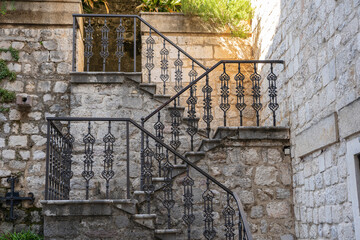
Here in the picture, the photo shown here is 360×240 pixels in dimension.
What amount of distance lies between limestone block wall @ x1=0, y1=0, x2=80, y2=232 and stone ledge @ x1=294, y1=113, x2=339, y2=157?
351cm

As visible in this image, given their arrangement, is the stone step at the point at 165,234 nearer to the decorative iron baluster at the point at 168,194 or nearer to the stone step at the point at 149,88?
the decorative iron baluster at the point at 168,194

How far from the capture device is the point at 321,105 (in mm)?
5133

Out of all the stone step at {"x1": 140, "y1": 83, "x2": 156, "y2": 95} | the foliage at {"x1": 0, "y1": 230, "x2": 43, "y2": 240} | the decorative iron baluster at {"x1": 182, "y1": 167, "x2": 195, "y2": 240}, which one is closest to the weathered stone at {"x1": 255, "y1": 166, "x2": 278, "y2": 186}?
the decorative iron baluster at {"x1": 182, "y1": 167, "x2": 195, "y2": 240}

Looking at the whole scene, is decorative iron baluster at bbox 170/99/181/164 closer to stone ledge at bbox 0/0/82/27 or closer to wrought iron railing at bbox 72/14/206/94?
wrought iron railing at bbox 72/14/206/94

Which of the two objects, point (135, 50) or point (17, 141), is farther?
point (135, 50)

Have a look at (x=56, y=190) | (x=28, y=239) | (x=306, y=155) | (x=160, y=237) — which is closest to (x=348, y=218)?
(x=306, y=155)

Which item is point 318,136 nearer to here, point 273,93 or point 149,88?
point 273,93

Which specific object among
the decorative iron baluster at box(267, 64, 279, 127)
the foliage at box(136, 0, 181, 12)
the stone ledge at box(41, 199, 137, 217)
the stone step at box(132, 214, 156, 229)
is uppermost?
the foliage at box(136, 0, 181, 12)

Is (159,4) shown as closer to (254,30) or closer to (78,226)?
(254,30)

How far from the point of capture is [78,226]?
507 cm

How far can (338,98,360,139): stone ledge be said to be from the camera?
425cm

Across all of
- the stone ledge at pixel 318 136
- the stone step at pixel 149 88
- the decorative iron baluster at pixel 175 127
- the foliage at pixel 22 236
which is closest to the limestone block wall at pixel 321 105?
the stone ledge at pixel 318 136

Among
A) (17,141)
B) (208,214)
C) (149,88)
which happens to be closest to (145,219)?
(208,214)

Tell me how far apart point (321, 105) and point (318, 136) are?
1.10 ft
